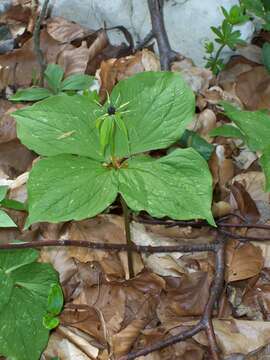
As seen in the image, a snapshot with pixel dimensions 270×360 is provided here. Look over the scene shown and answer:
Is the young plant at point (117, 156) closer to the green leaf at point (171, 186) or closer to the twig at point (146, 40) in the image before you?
the green leaf at point (171, 186)

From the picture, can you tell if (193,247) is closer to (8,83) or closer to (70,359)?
(70,359)

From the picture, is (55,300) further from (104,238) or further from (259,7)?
(259,7)

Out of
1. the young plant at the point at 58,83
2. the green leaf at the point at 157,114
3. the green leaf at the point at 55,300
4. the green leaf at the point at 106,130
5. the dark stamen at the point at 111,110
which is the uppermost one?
the dark stamen at the point at 111,110

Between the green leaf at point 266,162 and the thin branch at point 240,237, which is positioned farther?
the thin branch at point 240,237

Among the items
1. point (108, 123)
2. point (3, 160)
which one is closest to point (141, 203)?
point (108, 123)

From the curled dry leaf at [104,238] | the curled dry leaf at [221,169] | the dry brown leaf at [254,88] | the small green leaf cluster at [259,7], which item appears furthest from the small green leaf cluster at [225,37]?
the curled dry leaf at [104,238]

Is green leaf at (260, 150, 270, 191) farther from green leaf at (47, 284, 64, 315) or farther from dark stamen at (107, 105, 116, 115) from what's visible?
green leaf at (47, 284, 64, 315)

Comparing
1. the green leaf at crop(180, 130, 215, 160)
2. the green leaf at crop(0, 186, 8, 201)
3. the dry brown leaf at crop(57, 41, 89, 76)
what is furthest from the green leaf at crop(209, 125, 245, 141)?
the dry brown leaf at crop(57, 41, 89, 76)
